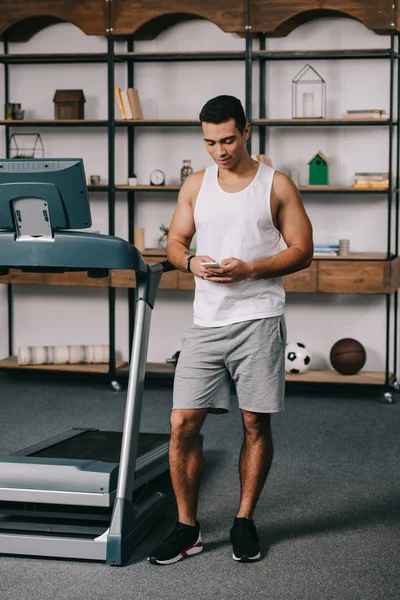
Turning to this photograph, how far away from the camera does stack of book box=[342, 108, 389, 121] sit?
233 inches

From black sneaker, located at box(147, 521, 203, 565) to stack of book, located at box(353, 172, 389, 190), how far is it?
3330 millimetres

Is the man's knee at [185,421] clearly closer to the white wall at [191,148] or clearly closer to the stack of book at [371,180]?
the stack of book at [371,180]

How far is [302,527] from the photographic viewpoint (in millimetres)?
3584

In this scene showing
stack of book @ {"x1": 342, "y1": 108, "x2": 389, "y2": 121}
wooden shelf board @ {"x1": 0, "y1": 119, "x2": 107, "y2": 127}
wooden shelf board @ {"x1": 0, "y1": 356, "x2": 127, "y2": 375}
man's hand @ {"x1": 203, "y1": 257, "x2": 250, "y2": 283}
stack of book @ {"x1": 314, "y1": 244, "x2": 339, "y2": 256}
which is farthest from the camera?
wooden shelf board @ {"x1": 0, "y1": 356, "x2": 127, "y2": 375}

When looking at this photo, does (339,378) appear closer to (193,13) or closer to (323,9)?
(323,9)

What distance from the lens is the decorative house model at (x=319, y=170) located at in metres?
6.14

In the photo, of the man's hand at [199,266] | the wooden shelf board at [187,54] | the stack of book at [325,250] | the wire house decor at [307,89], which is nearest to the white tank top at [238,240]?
the man's hand at [199,266]

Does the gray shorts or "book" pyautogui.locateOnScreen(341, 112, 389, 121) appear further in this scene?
"book" pyautogui.locateOnScreen(341, 112, 389, 121)

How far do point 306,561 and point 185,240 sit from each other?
4.07 ft

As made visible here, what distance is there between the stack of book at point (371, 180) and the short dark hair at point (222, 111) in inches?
121

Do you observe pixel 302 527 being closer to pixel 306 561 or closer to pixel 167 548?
pixel 306 561

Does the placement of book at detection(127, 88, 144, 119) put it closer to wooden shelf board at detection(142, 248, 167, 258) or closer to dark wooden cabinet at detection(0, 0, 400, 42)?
dark wooden cabinet at detection(0, 0, 400, 42)

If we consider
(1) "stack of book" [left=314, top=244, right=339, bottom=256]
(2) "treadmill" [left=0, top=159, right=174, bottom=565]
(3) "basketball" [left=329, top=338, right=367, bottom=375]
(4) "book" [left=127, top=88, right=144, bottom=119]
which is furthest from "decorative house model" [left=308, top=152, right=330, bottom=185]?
(2) "treadmill" [left=0, top=159, right=174, bottom=565]

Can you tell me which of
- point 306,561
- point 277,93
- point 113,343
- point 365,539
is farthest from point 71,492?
point 277,93
